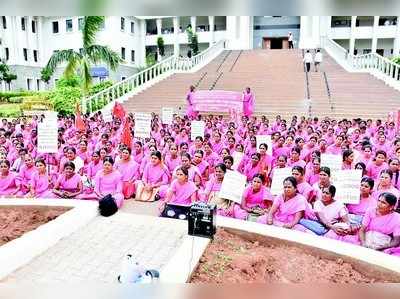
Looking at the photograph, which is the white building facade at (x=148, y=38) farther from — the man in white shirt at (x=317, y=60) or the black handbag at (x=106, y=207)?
the black handbag at (x=106, y=207)

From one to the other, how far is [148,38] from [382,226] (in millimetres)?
31322

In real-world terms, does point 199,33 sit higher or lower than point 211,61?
higher

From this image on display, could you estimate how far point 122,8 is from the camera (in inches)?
27.4

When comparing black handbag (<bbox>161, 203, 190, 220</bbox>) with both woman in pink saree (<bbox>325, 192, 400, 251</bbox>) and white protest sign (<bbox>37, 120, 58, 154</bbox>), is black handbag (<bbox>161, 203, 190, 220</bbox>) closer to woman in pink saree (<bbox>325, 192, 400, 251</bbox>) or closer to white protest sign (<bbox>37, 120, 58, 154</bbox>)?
woman in pink saree (<bbox>325, 192, 400, 251</bbox>)

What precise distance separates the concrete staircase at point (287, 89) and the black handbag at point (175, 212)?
10032 millimetres

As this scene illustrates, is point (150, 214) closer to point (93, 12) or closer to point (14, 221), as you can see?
point (14, 221)

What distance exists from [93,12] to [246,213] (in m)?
4.83

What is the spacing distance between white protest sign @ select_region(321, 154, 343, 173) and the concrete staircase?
8.86m

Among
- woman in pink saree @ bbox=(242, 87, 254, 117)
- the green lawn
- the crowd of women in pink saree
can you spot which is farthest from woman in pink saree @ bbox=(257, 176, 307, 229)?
the green lawn

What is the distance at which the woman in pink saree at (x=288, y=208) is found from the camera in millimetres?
4902

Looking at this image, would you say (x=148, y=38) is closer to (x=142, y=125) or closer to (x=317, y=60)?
(x=317, y=60)

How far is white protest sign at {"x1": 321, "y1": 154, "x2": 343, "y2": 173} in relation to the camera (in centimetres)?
594

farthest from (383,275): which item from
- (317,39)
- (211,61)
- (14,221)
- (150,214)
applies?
(317,39)

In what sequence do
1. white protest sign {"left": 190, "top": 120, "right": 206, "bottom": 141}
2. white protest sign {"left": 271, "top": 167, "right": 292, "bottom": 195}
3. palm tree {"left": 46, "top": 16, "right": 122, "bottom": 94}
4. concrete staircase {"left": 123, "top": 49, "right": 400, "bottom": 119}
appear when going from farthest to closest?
concrete staircase {"left": 123, "top": 49, "right": 400, "bottom": 119}
palm tree {"left": 46, "top": 16, "right": 122, "bottom": 94}
white protest sign {"left": 190, "top": 120, "right": 206, "bottom": 141}
white protest sign {"left": 271, "top": 167, "right": 292, "bottom": 195}
